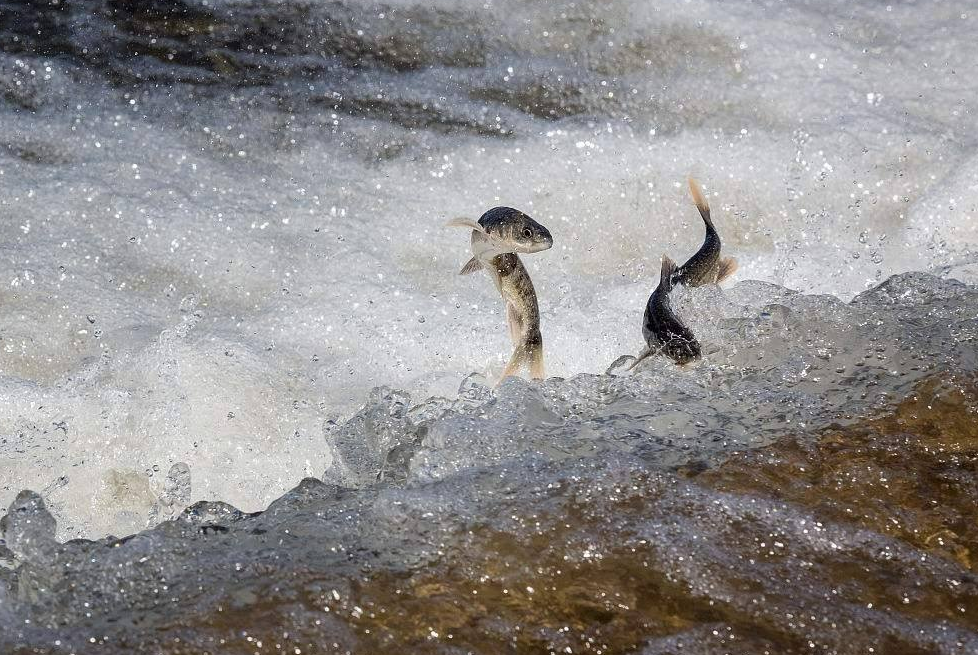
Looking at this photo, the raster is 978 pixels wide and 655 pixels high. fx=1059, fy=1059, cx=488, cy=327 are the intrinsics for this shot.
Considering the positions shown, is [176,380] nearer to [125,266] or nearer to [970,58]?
[125,266]

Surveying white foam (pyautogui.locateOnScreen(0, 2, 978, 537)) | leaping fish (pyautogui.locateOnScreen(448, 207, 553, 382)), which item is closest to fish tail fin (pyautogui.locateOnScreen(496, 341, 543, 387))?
leaping fish (pyautogui.locateOnScreen(448, 207, 553, 382))

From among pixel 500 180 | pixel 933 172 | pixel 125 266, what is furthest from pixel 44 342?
pixel 933 172

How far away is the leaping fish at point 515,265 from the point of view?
2711 mm

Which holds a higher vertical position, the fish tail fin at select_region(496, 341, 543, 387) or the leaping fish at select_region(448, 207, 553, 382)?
the leaping fish at select_region(448, 207, 553, 382)

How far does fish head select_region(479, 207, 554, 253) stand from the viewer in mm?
2705

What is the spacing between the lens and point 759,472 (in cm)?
221

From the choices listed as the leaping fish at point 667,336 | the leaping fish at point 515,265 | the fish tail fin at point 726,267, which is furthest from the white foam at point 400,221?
the leaping fish at point 667,336

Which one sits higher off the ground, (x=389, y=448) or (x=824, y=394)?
(x=824, y=394)

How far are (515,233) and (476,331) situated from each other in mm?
972

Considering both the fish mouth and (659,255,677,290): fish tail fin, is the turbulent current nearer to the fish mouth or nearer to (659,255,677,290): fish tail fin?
(659,255,677,290): fish tail fin

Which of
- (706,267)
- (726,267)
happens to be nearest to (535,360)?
(706,267)

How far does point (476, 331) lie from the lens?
3639 millimetres

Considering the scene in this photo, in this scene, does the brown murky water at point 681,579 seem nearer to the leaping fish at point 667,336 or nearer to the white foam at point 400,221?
the leaping fish at point 667,336

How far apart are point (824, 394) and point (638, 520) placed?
722 mm
